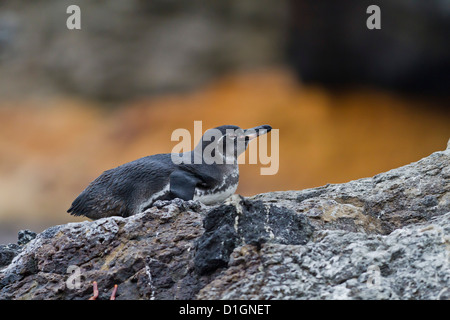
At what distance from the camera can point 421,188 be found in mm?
2203

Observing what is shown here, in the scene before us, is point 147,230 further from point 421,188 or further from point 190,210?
point 421,188

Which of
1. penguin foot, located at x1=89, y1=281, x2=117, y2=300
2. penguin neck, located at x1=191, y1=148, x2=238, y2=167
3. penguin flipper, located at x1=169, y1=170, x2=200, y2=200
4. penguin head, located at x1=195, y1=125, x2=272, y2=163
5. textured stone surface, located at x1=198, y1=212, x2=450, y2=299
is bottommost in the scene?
penguin foot, located at x1=89, y1=281, x2=117, y2=300

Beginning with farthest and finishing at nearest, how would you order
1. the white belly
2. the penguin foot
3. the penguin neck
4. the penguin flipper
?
the penguin neck → the white belly → the penguin flipper → the penguin foot

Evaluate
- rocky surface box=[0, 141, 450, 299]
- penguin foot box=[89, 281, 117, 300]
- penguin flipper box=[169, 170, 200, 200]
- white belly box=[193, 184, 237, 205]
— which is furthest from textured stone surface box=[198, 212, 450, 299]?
white belly box=[193, 184, 237, 205]

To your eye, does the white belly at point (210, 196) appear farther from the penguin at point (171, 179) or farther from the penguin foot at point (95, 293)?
the penguin foot at point (95, 293)

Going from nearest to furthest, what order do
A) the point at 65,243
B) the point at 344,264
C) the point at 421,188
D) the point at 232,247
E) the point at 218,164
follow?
the point at 344,264 → the point at 232,247 → the point at 65,243 → the point at 421,188 → the point at 218,164

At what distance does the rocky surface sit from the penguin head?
69 cm

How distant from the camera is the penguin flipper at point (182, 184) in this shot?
8.46ft

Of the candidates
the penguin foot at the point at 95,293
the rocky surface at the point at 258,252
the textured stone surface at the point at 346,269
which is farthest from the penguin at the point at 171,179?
the textured stone surface at the point at 346,269

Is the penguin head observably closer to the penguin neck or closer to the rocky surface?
the penguin neck

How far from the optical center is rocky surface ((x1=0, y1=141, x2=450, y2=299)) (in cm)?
146
